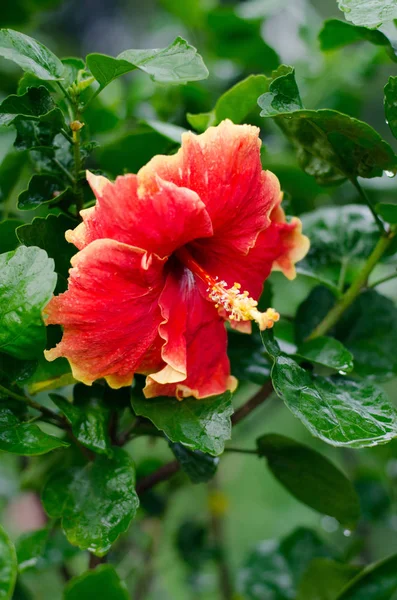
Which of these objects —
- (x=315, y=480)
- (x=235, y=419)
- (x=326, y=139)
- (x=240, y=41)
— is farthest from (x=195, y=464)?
(x=240, y=41)

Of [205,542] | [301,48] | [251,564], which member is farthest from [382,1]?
[205,542]

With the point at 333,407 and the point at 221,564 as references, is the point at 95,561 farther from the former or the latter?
the point at 221,564

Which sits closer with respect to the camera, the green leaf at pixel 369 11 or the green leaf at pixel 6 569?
the green leaf at pixel 6 569

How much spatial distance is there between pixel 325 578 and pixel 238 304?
0.57 metres

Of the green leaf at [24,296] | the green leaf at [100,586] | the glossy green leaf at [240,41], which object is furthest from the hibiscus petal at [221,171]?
the glossy green leaf at [240,41]

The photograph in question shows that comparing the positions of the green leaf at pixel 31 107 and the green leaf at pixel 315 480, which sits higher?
the green leaf at pixel 31 107

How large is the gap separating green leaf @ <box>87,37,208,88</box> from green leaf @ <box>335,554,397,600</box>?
670 millimetres

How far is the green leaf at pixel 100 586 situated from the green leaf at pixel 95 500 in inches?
1.6

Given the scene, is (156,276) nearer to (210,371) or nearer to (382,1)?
(210,371)

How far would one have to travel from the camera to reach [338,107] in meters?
1.35

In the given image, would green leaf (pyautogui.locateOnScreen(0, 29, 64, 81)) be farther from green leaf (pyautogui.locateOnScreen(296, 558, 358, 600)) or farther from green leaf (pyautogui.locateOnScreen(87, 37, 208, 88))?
green leaf (pyautogui.locateOnScreen(296, 558, 358, 600))

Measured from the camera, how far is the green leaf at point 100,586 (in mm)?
578

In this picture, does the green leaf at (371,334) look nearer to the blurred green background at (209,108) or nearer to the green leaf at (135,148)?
the blurred green background at (209,108)

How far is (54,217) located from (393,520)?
41.3 inches
